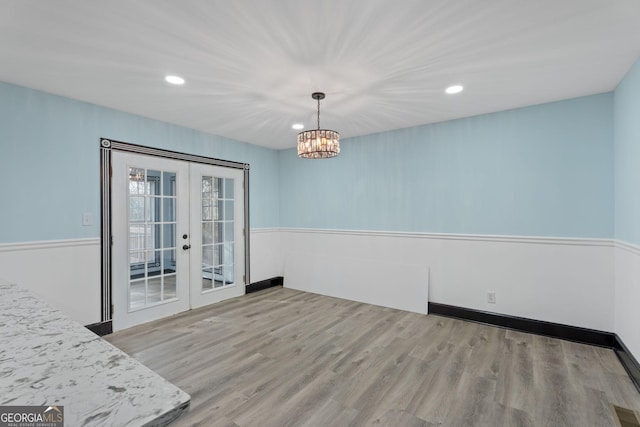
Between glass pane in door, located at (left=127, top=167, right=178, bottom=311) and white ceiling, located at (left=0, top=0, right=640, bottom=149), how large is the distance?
913 mm

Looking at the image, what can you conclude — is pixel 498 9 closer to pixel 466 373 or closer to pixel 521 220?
pixel 521 220

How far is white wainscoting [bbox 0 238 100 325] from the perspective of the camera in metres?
2.75

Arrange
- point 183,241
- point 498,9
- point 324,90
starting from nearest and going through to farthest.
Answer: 1. point 498,9
2. point 324,90
3. point 183,241

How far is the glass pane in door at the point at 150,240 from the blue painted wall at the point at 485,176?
90.6 inches

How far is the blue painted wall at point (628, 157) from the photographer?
93.0 inches

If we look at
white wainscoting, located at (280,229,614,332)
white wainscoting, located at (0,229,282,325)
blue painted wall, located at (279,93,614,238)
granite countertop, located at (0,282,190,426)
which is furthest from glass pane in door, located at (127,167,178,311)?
granite countertop, located at (0,282,190,426)

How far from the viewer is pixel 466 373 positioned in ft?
8.17

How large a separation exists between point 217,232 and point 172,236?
25.1 inches

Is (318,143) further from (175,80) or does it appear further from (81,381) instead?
(81,381)

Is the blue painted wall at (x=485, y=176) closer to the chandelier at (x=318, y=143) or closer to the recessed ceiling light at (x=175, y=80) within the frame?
the chandelier at (x=318, y=143)

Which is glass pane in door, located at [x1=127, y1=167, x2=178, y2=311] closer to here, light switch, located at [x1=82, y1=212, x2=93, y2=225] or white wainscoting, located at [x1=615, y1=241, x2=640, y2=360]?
light switch, located at [x1=82, y1=212, x2=93, y2=225]

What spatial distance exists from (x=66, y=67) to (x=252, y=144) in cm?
280

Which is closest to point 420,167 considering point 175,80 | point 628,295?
point 628,295

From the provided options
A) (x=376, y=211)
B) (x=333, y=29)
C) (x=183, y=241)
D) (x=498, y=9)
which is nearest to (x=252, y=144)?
(x=183, y=241)
